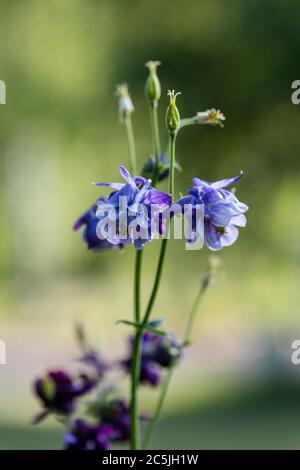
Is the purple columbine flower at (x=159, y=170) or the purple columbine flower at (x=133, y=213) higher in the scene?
the purple columbine flower at (x=159, y=170)

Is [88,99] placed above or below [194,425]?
above

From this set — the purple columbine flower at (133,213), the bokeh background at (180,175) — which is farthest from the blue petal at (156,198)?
the bokeh background at (180,175)

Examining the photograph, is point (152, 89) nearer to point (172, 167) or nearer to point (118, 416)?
point (172, 167)

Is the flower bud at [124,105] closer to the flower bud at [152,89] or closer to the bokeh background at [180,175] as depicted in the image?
the flower bud at [152,89]

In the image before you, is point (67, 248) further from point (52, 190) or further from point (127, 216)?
point (127, 216)

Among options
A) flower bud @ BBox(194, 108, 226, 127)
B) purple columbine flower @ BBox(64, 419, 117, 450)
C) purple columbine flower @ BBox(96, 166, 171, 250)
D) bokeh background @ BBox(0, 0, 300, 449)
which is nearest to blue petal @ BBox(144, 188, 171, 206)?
purple columbine flower @ BBox(96, 166, 171, 250)

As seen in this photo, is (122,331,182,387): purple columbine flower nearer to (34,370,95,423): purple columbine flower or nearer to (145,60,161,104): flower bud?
(34,370,95,423): purple columbine flower
